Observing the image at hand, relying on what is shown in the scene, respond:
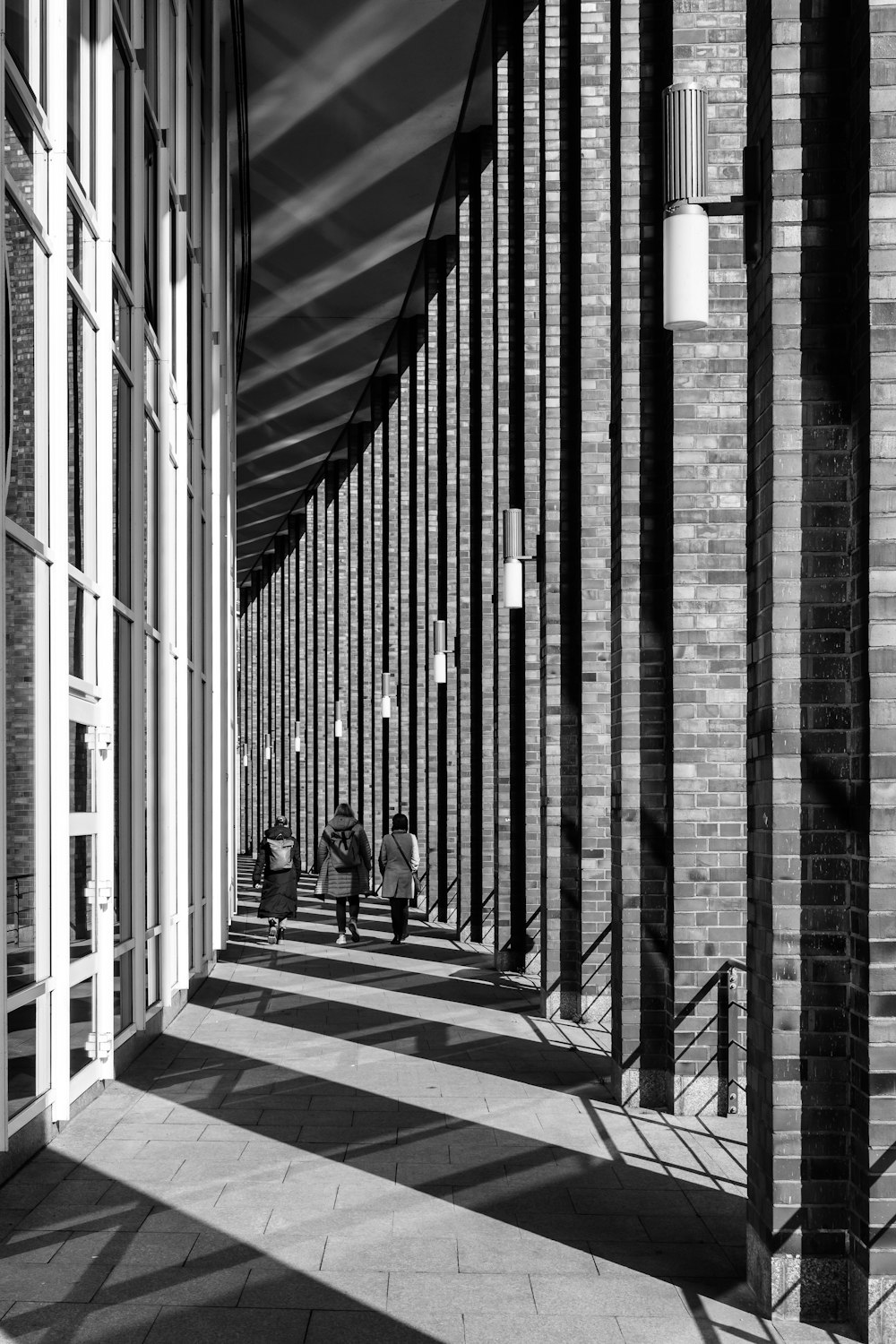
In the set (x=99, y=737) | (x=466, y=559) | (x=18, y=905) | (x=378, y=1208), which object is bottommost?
(x=378, y=1208)

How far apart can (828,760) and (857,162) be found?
7.01ft

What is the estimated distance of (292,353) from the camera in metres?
31.5

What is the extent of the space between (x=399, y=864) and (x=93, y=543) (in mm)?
10323

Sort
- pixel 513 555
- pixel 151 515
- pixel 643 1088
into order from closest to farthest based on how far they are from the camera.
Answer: pixel 643 1088
pixel 151 515
pixel 513 555

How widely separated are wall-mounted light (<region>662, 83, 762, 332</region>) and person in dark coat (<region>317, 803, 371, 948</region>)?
49.2 ft

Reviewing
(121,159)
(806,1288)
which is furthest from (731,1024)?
(121,159)

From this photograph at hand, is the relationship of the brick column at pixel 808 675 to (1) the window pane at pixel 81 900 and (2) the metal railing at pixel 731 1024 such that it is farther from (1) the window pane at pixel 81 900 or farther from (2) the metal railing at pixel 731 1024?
(1) the window pane at pixel 81 900

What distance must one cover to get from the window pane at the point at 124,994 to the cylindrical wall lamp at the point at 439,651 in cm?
987

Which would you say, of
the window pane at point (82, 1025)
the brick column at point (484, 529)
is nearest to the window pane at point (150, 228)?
the window pane at point (82, 1025)

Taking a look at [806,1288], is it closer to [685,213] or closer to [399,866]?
[685,213]

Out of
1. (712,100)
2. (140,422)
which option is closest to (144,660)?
(140,422)

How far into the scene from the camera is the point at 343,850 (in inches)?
809

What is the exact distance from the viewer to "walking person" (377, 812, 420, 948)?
1994cm

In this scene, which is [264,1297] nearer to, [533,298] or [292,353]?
[533,298]
